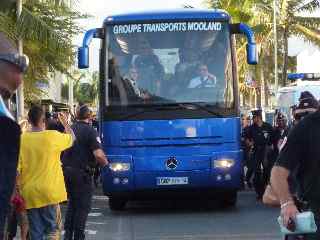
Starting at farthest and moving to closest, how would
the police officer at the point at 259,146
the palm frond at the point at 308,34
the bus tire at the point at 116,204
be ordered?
1. the palm frond at the point at 308,34
2. the police officer at the point at 259,146
3. the bus tire at the point at 116,204

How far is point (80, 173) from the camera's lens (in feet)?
31.6

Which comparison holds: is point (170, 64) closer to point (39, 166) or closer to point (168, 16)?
point (168, 16)

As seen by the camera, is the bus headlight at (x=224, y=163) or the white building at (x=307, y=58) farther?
the white building at (x=307, y=58)

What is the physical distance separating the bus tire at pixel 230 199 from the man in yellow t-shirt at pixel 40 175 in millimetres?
6355

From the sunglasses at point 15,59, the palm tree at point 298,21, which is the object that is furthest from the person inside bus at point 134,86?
the palm tree at point 298,21


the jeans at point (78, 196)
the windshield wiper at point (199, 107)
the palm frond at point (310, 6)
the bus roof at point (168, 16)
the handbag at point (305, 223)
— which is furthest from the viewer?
the palm frond at point (310, 6)

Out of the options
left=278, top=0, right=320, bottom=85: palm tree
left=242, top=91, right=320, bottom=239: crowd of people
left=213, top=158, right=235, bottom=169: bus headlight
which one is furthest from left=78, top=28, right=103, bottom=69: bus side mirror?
left=278, top=0, right=320, bottom=85: palm tree

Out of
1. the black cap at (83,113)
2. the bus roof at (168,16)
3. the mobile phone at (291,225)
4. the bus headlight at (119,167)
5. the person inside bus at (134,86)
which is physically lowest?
the bus headlight at (119,167)

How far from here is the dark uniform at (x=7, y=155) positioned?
3.11m

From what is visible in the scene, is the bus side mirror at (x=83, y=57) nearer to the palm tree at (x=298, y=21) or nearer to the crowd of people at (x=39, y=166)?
the crowd of people at (x=39, y=166)

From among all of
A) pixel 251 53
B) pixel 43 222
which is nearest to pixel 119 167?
pixel 251 53

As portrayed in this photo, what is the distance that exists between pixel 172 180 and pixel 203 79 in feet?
5.74

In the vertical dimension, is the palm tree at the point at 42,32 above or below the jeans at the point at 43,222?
above

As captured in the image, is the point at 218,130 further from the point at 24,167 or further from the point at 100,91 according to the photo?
the point at 24,167
